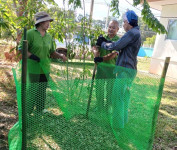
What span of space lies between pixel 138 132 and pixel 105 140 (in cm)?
54

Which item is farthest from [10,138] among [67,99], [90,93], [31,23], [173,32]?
[173,32]

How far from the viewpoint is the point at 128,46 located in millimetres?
2590

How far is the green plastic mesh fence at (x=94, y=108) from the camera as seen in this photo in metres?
2.07

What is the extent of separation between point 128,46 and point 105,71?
503 millimetres

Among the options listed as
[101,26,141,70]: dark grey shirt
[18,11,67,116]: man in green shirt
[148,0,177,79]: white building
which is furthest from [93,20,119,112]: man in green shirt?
[148,0,177,79]: white building

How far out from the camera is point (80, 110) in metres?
2.36

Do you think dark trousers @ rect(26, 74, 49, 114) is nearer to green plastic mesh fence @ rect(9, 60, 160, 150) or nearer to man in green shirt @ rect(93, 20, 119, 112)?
green plastic mesh fence @ rect(9, 60, 160, 150)

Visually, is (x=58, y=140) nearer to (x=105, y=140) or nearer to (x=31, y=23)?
(x=105, y=140)

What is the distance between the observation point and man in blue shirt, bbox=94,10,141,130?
2.31 m

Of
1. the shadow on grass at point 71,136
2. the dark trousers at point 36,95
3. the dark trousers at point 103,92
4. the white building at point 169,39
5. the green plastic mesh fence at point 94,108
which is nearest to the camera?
the dark trousers at point 36,95

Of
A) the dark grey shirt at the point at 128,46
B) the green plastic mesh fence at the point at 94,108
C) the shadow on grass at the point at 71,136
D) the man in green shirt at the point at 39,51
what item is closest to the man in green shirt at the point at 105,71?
the green plastic mesh fence at the point at 94,108

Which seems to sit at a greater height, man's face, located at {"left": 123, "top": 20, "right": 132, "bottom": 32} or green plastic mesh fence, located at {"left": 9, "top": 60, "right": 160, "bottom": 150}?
man's face, located at {"left": 123, "top": 20, "right": 132, "bottom": 32}

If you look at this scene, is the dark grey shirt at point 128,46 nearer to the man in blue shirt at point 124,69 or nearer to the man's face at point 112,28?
the man in blue shirt at point 124,69

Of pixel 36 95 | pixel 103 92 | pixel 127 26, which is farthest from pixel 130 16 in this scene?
pixel 36 95
